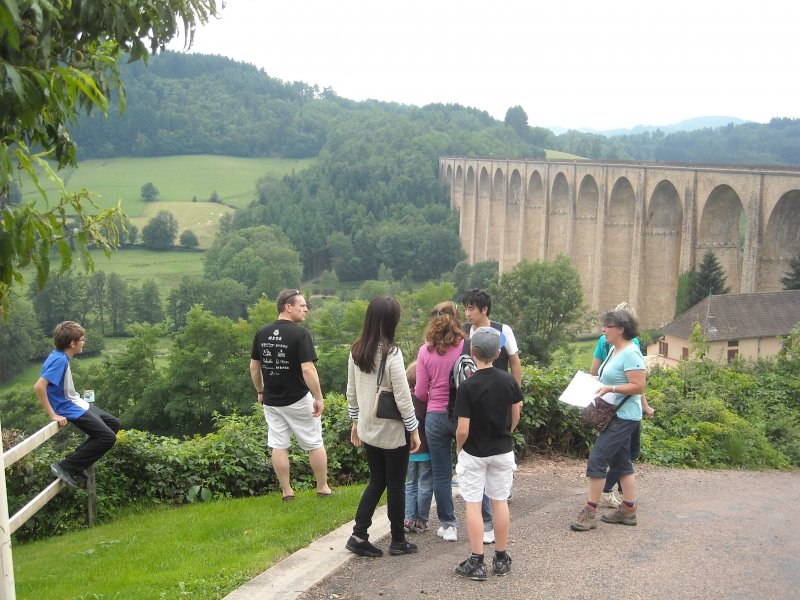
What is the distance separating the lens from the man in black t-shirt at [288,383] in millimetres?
6336

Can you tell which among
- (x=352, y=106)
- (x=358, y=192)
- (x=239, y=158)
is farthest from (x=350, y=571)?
(x=352, y=106)

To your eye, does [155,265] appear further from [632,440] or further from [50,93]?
[50,93]

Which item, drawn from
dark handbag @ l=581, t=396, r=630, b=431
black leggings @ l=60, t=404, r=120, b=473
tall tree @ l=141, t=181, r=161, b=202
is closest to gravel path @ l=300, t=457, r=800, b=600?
dark handbag @ l=581, t=396, r=630, b=431

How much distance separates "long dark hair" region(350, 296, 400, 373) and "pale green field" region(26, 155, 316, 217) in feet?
303

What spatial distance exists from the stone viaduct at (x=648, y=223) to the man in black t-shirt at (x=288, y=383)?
3247 cm

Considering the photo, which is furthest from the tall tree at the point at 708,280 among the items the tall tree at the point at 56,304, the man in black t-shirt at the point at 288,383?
the tall tree at the point at 56,304

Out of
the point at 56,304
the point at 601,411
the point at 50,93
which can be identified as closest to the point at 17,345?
the point at 56,304

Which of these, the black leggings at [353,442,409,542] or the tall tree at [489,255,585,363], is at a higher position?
the black leggings at [353,442,409,542]

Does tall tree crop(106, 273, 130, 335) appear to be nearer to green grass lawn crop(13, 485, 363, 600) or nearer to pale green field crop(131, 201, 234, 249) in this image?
pale green field crop(131, 201, 234, 249)

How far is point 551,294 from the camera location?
143 ft

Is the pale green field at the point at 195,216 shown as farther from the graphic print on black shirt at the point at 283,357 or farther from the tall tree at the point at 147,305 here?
the graphic print on black shirt at the point at 283,357

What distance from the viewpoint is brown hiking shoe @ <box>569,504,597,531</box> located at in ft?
19.5

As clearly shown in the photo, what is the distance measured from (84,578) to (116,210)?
261 centimetres

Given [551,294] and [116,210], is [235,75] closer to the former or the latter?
[551,294]
